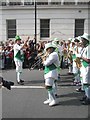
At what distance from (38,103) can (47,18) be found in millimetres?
18464

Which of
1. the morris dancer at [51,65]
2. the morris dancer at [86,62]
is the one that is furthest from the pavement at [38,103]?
the morris dancer at [86,62]

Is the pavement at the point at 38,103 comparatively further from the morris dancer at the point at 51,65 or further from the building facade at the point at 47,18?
the building facade at the point at 47,18

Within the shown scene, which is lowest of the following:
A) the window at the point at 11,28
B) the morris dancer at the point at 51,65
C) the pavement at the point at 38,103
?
the pavement at the point at 38,103

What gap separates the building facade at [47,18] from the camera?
26641 mm

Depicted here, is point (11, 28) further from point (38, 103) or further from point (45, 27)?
point (38, 103)

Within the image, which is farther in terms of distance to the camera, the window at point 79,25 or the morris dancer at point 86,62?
the window at point 79,25

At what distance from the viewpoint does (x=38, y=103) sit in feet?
28.7

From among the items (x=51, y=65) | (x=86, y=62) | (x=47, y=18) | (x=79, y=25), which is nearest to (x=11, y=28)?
(x=47, y=18)

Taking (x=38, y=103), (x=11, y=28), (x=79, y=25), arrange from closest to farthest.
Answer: (x=38, y=103), (x=79, y=25), (x=11, y=28)

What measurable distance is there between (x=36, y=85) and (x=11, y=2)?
16.8m

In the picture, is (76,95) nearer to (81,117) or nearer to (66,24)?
(81,117)

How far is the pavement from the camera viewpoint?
7.77 m

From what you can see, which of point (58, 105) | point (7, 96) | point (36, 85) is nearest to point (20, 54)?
point (36, 85)

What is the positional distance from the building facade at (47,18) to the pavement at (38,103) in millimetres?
15157
